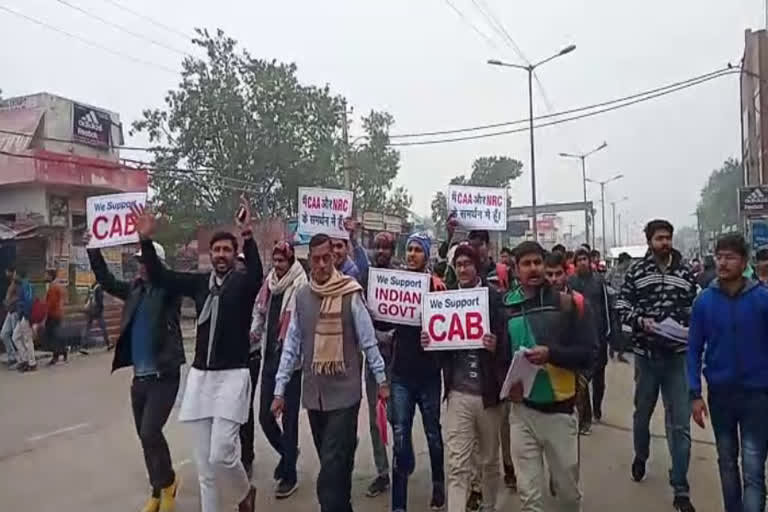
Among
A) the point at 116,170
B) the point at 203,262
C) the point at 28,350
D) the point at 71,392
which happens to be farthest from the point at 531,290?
the point at 203,262

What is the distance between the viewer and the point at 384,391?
4559 mm

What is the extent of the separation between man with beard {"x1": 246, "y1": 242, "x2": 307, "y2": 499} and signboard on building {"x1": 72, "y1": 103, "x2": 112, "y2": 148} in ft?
83.2

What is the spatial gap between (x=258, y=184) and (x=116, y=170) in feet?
31.1

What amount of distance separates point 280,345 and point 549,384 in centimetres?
220

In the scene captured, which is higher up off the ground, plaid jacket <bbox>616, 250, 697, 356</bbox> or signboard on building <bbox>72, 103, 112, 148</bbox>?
signboard on building <bbox>72, 103, 112, 148</bbox>

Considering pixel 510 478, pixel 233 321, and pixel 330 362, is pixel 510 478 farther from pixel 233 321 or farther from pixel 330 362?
pixel 233 321

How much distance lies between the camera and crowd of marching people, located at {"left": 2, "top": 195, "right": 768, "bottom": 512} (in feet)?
13.6

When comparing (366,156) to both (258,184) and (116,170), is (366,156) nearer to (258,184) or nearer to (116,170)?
(258,184)

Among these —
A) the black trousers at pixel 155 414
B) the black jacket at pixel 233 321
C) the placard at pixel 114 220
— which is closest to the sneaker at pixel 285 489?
the black trousers at pixel 155 414

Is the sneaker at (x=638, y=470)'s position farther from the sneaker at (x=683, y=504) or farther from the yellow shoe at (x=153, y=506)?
the yellow shoe at (x=153, y=506)

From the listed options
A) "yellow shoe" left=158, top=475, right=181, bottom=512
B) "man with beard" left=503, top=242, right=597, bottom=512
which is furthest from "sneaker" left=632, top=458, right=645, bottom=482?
"yellow shoe" left=158, top=475, right=181, bottom=512

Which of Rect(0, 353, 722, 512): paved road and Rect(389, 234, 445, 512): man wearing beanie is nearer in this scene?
Rect(389, 234, 445, 512): man wearing beanie

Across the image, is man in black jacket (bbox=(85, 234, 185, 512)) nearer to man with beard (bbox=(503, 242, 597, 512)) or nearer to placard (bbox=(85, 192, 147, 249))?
placard (bbox=(85, 192, 147, 249))

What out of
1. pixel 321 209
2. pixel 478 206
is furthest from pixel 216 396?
pixel 478 206
